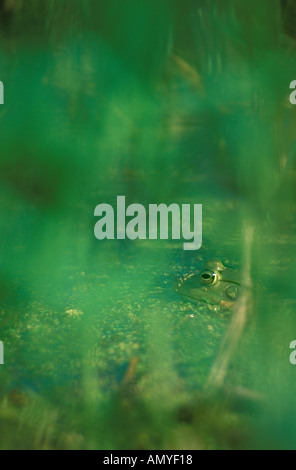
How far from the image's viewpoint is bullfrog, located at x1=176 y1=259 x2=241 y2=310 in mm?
959

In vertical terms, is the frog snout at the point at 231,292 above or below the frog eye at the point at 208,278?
below

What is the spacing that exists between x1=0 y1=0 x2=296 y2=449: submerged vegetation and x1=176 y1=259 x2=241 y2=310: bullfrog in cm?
1

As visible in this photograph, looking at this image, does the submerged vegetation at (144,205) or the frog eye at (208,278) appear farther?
the frog eye at (208,278)

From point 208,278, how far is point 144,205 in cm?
17

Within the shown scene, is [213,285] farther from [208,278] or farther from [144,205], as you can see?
[144,205]

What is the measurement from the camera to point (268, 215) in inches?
40.2

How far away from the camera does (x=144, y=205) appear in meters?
1.04

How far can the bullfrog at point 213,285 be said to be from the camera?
3.15 ft

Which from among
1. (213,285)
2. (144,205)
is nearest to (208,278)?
(213,285)

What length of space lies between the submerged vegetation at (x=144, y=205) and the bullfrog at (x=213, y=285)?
1 centimetres

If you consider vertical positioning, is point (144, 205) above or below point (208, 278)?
above

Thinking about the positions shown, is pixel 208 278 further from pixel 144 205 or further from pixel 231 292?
pixel 144 205

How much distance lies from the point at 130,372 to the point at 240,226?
309 mm
